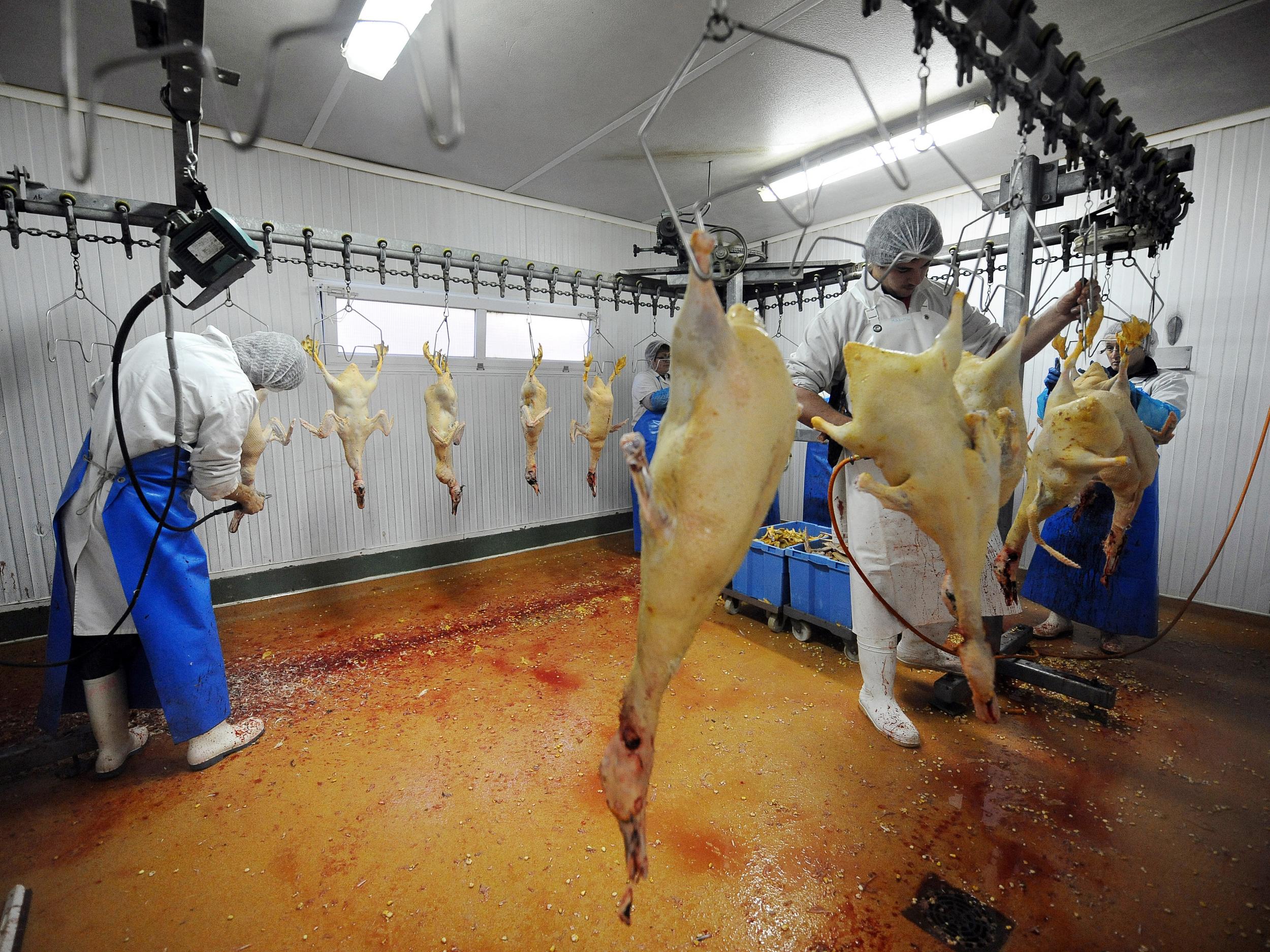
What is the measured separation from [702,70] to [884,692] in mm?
3816

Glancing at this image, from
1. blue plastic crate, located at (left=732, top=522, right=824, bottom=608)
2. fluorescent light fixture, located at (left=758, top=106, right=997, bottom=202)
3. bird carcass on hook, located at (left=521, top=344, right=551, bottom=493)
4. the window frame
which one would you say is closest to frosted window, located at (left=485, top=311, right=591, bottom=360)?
the window frame

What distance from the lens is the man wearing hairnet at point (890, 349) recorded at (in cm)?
236

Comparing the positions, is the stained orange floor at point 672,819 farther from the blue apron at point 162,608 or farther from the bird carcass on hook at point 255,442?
the bird carcass on hook at point 255,442

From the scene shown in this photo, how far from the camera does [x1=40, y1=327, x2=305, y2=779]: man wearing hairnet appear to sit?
2.57 metres

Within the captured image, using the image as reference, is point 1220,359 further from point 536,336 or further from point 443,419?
point 443,419

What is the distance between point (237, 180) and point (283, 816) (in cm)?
469

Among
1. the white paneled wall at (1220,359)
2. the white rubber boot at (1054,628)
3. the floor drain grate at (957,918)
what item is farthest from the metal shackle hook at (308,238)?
the white rubber boot at (1054,628)

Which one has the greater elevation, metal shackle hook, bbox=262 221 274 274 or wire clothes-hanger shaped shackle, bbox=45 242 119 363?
metal shackle hook, bbox=262 221 274 274

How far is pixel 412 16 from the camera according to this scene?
3082 mm

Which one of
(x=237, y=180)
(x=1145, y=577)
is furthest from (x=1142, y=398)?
(x=237, y=180)

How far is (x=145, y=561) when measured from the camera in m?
2.57

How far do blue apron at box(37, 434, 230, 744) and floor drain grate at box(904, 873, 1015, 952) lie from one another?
10.2 feet

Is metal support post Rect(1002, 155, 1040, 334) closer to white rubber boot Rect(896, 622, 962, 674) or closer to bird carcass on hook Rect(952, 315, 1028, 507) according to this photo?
bird carcass on hook Rect(952, 315, 1028, 507)

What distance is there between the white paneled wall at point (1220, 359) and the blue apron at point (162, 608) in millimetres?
6051
